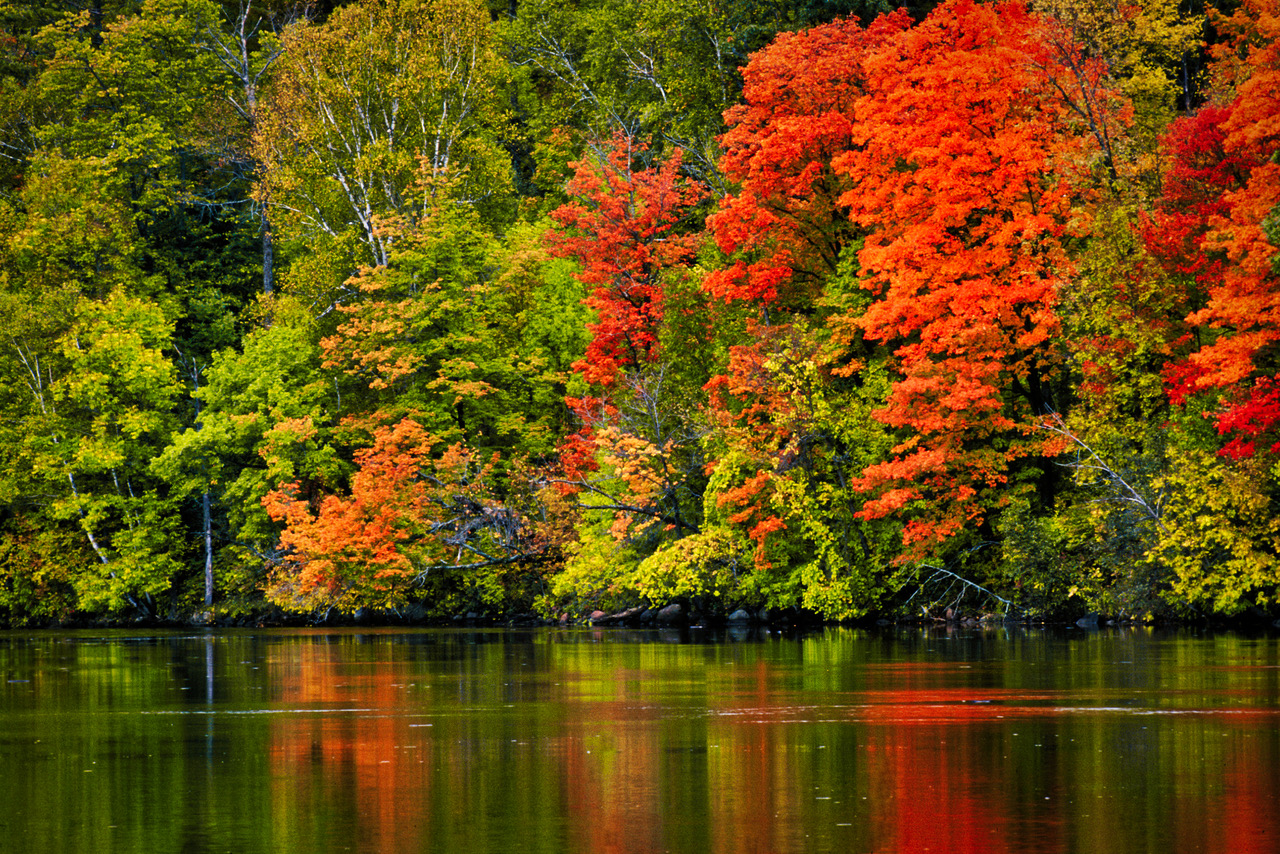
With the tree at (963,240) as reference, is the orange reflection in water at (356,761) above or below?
below

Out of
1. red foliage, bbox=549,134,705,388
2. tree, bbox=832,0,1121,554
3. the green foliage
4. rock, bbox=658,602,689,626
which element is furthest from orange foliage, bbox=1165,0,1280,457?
red foliage, bbox=549,134,705,388

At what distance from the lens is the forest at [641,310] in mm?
35375

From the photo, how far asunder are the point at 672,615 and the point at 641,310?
948 cm

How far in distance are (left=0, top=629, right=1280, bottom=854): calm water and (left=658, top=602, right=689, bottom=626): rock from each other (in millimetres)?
→ 16403

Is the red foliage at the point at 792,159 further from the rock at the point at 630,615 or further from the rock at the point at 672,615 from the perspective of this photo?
the rock at the point at 630,615

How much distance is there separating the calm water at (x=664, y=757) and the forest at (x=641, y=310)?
438 inches

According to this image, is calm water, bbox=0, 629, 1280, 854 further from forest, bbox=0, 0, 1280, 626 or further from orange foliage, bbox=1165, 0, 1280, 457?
forest, bbox=0, 0, 1280, 626

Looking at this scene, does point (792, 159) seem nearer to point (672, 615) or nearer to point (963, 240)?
point (963, 240)

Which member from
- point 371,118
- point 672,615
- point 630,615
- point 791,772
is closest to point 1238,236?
point 672,615

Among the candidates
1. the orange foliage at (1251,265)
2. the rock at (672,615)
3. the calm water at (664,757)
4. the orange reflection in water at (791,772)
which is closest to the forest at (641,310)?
the orange foliage at (1251,265)

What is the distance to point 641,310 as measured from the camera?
156 feet

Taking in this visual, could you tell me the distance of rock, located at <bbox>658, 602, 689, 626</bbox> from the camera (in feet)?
141

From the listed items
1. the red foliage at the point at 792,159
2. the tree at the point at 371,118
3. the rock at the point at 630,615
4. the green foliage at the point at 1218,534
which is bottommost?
the rock at the point at 630,615

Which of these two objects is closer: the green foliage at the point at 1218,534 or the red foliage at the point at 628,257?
the green foliage at the point at 1218,534
